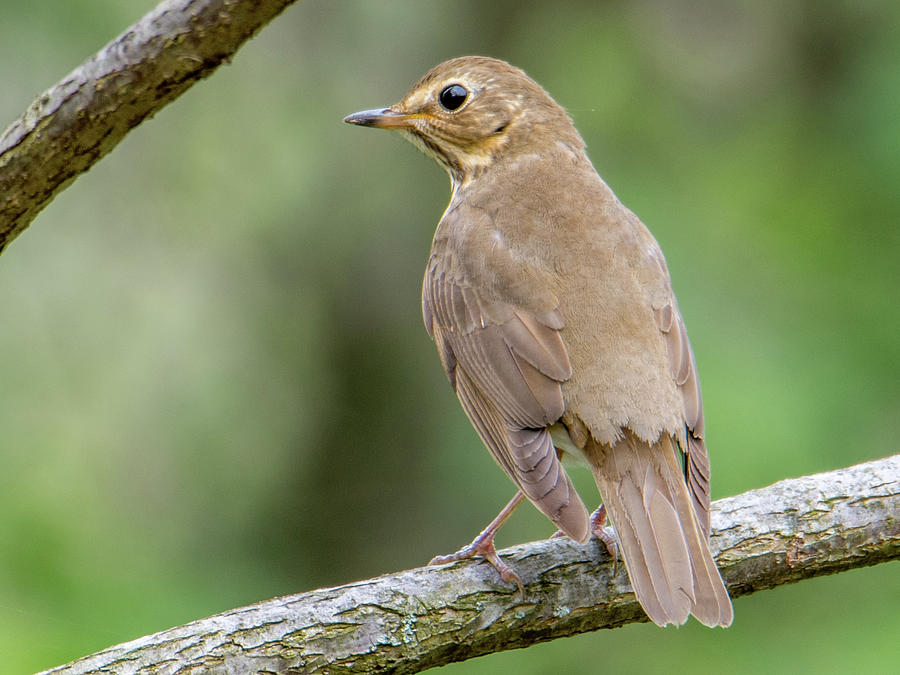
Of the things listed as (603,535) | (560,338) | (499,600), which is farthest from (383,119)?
(499,600)

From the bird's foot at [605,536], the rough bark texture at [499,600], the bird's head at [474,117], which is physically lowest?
the rough bark texture at [499,600]

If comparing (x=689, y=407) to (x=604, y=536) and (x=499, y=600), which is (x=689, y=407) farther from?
(x=499, y=600)

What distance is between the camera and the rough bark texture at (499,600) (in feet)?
13.1

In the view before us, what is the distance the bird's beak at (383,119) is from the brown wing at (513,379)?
0.86 metres

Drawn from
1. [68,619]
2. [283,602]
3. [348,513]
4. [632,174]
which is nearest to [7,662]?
[68,619]

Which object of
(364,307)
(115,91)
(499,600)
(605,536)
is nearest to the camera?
(115,91)

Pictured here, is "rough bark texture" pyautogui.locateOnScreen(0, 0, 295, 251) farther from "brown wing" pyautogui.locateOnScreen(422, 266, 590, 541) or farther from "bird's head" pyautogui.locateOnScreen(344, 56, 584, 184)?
"bird's head" pyautogui.locateOnScreen(344, 56, 584, 184)

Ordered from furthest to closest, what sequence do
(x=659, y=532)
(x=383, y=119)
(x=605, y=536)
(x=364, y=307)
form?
(x=364, y=307) → (x=383, y=119) → (x=605, y=536) → (x=659, y=532)

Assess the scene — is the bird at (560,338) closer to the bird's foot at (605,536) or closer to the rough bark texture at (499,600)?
the bird's foot at (605,536)

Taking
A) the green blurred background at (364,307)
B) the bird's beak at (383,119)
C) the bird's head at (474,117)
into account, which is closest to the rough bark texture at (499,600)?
the green blurred background at (364,307)

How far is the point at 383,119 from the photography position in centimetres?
582

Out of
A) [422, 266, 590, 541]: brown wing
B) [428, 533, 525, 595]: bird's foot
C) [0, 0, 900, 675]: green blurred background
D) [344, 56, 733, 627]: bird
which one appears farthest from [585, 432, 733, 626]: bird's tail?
[0, 0, 900, 675]: green blurred background

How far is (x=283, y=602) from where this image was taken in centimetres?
416

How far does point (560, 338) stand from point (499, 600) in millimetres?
1081
